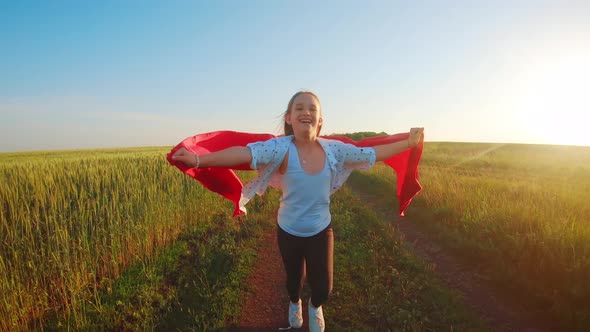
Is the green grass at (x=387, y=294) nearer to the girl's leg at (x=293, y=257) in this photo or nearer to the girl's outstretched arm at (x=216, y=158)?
the girl's leg at (x=293, y=257)

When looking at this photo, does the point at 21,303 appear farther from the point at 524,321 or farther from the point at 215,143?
the point at 524,321

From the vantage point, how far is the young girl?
2818mm

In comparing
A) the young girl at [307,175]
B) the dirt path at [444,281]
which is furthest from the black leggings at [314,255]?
the dirt path at [444,281]

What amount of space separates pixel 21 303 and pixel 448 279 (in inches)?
210

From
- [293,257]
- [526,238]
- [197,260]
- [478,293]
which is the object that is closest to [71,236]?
[197,260]

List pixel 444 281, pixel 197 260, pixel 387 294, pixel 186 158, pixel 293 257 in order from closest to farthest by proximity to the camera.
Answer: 1. pixel 186 158
2. pixel 293 257
3. pixel 387 294
4. pixel 444 281
5. pixel 197 260

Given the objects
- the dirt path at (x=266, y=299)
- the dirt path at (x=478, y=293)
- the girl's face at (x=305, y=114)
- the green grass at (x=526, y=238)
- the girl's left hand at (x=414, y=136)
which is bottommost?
the dirt path at (x=266, y=299)

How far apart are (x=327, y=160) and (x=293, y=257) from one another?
1045 millimetres

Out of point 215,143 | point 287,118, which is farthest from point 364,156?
point 215,143

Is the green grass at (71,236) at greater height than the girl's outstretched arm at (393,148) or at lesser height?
lesser

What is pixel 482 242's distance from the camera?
5273mm

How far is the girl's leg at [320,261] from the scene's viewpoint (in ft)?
9.87

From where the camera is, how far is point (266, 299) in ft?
13.9

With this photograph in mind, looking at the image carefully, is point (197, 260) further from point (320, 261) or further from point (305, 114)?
point (305, 114)
